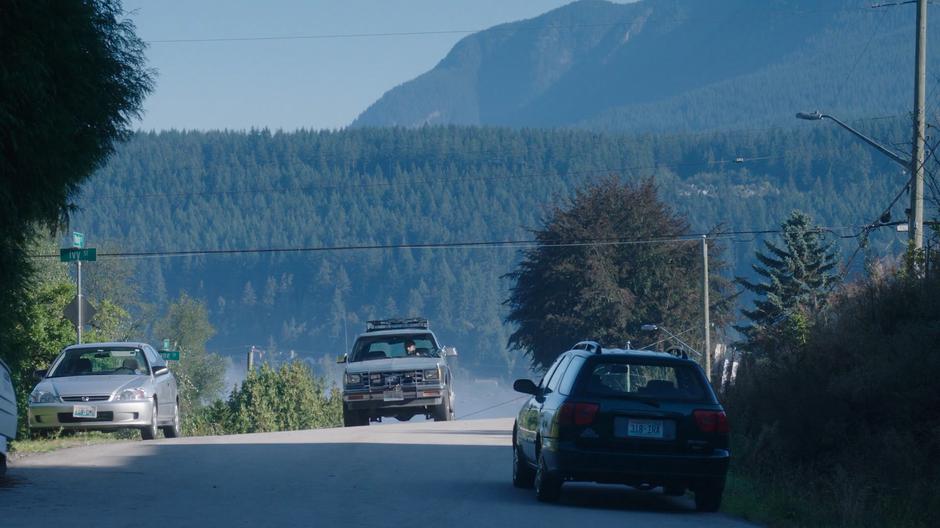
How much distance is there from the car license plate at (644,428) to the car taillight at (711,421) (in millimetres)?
381

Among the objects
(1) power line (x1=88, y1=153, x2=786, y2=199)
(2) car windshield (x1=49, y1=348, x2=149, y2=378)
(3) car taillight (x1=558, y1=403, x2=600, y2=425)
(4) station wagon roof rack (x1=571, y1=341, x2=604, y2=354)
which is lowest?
(2) car windshield (x1=49, y1=348, x2=149, y2=378)

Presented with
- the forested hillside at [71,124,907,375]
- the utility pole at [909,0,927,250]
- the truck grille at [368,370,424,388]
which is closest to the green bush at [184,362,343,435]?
the truck grille at [368,370,424,388]

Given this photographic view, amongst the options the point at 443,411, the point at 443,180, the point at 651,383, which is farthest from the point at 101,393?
the point at 443,180

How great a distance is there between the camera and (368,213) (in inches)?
5758

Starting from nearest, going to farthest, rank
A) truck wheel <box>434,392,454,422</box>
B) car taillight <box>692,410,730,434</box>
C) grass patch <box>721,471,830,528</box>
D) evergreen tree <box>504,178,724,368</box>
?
grass patch <box>721,471,830,528</box> → car taillight <box>692,410,730,434</box> → truck wheel <box>434,392,454,422</box> → evergreen tree <box>504,178,724,368</box>

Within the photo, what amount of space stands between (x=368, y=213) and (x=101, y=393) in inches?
4922

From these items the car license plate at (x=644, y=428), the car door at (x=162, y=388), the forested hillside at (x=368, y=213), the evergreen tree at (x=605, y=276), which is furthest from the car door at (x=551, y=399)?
the forested hillside at (x=368, y=213)

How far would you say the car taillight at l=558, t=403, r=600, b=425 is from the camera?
12.9m

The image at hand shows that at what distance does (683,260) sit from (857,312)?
4409cm

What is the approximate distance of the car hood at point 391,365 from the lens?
92.1ft

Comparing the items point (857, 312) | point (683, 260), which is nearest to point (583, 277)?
point (683, 260)

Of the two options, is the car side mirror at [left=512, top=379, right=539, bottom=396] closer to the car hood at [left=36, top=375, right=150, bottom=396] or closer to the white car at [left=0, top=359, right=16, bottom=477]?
the white car at [left=0, top=359, right=16, bottom=477]

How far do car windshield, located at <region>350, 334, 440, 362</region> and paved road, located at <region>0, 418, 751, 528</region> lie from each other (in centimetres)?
789

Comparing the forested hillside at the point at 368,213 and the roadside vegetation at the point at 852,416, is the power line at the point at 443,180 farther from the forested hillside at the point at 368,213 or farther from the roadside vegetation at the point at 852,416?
the roadside vegetation at the point at 852,416
